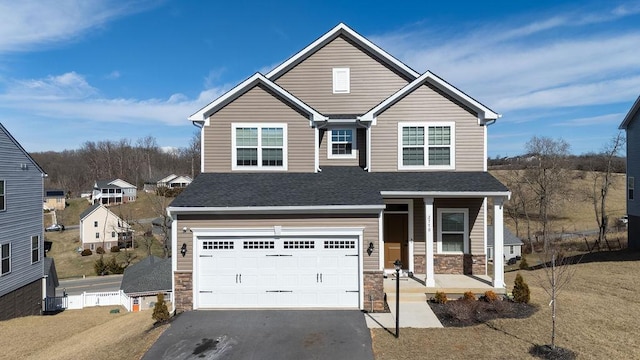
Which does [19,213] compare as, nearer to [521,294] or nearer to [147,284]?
[147,284]

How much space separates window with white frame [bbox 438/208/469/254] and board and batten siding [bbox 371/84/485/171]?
172 cm

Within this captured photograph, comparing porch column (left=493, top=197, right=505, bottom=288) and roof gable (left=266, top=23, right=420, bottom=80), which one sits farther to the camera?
roof gable (left=266, top=23, right=420, bottom=80)

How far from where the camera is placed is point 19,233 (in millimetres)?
20016

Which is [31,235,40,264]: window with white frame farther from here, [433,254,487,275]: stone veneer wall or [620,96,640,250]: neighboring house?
[620,96,640,250]: neighboring house

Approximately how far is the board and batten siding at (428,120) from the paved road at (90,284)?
96.3 feet

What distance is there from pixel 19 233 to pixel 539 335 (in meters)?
24.2

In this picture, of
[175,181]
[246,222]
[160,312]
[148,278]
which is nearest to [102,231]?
Result: [175,181]

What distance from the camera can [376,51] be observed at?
15836 mm

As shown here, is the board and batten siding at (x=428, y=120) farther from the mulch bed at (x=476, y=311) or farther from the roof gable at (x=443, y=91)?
the mulch bed at (x=476, y=311)

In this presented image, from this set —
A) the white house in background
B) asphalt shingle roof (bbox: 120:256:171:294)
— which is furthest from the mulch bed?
the white house in background

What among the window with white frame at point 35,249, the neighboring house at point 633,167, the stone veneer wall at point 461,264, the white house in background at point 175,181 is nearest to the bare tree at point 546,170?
the neighboring house at point 633,167

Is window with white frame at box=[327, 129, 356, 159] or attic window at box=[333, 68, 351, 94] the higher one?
attic window at box=[333, 68, 351, 94]

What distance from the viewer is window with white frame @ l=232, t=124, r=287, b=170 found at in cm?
1404

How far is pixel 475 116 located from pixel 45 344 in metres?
17.1
